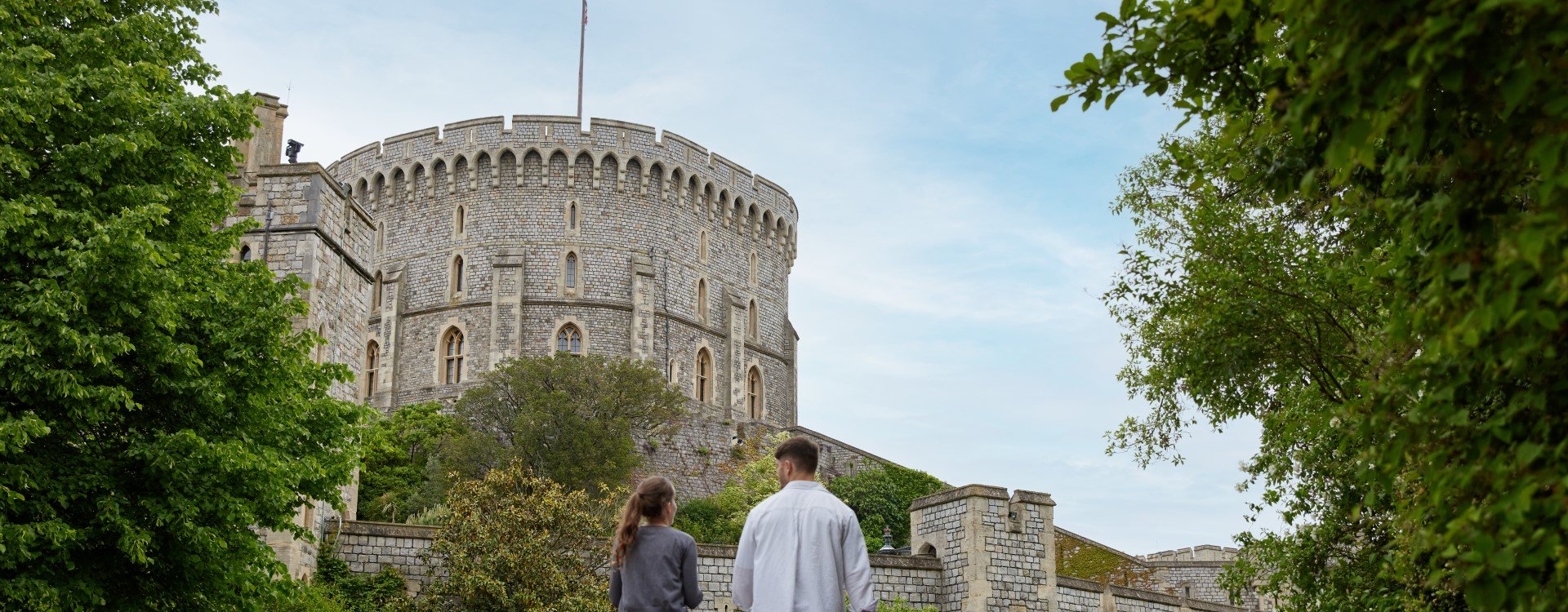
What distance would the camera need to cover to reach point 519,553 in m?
22.1

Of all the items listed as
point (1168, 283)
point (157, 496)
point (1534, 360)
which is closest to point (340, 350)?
point (157, 496)

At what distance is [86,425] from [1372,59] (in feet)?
42.5

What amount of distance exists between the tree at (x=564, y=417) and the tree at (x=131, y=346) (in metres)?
19.0

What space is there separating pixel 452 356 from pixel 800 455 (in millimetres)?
44684

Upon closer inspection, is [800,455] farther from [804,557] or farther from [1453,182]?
[1453,182]

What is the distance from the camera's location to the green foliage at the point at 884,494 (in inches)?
1679

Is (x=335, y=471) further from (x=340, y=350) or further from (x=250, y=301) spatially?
(x=340, y=350)

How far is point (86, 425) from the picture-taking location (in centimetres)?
1377

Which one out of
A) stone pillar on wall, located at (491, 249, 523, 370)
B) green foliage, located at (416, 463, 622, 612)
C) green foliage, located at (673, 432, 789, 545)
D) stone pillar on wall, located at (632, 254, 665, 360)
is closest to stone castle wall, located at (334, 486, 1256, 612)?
green foliage, located at (416, 463, 622, 612)

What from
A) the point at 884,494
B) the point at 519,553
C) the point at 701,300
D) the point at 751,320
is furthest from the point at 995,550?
the point at 751,320

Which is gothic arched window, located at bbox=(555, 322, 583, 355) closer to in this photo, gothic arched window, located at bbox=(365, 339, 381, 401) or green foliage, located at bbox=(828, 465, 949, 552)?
gothic arched window, located at bbox=(365, 339, 381, 401)

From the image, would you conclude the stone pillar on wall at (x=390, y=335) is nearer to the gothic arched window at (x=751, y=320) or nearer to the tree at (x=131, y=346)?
the gothic arched window at (x=751, y=320)

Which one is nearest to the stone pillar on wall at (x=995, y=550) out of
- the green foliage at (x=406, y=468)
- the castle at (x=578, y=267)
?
the green foliage at (x=406, y=468)

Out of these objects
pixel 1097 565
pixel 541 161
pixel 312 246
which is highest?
pixel 541 161
